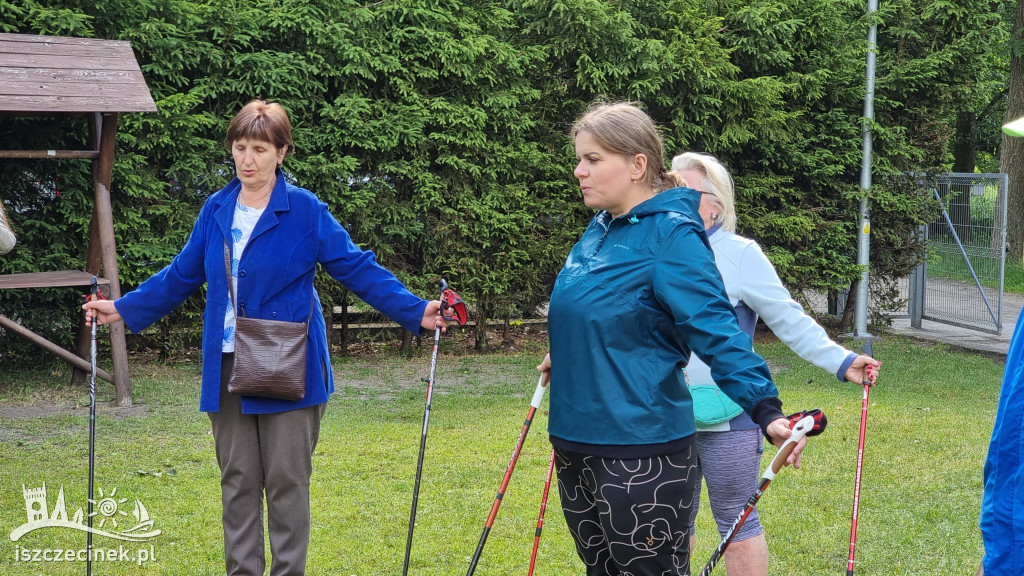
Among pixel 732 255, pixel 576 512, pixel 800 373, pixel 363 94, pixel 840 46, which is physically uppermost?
pixel 840 46

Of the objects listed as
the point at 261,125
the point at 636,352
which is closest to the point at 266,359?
the point at 261,125

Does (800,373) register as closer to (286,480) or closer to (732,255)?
(732,255)

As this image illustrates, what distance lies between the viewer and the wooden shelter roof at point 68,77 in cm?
734

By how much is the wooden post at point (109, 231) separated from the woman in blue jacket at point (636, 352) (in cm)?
595

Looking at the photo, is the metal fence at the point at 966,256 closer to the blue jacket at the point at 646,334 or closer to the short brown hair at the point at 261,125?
the short brown hair at the point at 261,125

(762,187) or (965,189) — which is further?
(965,189)

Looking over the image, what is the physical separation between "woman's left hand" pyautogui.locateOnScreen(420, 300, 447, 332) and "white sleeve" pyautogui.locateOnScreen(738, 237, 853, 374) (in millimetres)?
1097

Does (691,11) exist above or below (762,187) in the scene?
above

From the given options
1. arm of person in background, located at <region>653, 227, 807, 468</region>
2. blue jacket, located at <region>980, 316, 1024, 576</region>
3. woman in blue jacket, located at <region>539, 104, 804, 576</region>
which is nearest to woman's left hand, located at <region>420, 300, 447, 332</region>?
woman in blue jacket, located at <region>539, 104, 804, 576</region>

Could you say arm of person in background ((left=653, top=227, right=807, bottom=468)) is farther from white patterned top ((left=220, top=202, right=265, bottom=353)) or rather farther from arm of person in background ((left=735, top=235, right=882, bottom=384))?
white patterned top ((left=220, top=202, right=265, bottom=353))

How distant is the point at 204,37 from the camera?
904 cm

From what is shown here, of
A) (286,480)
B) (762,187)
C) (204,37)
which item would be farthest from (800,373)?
(286,480)

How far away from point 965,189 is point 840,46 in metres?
2.96

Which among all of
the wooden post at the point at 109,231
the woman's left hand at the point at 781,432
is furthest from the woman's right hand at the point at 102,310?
the wooden post at the point at 109,231
